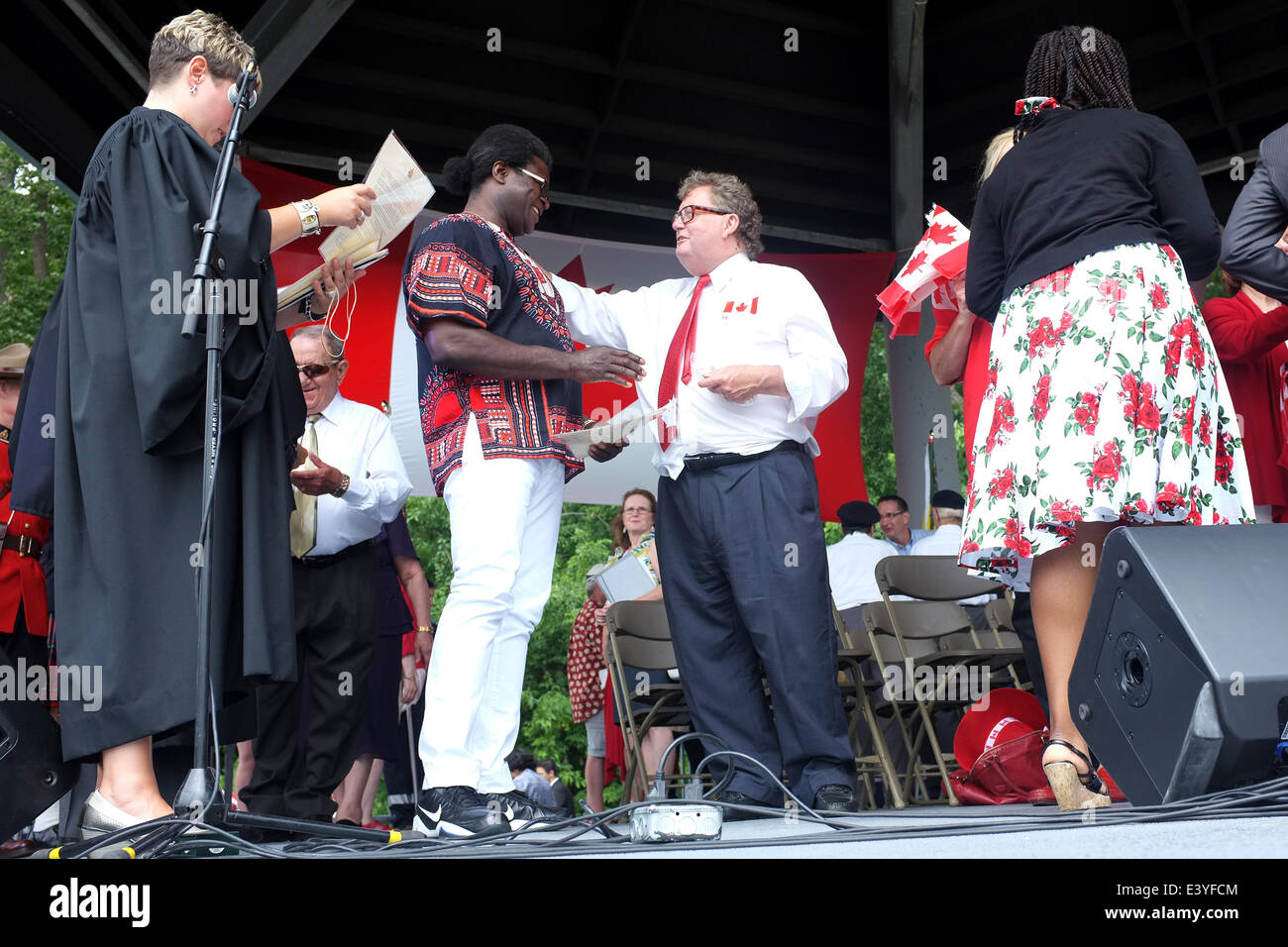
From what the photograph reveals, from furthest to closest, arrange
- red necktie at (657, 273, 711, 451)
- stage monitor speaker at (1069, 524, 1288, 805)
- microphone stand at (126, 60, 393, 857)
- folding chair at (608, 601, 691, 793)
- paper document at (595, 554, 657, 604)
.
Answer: folding chair at (608, 601, 691, 793) → paper document at (595, 554, 657, 604) → red necktie at (657, 273, 711, 451) → microphone stand at (126, 60, 393, 857) → stage monitor speaker at (1069, 524, 1288, 805)

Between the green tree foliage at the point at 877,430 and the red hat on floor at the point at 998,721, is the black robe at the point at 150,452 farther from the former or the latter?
the green tree foliage at the point at 877,430

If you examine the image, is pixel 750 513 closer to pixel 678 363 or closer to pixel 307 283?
pixel 678 363

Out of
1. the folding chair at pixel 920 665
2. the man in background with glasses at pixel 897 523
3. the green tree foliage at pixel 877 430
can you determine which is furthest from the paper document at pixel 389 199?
the green tree foliage at pixel 877 430

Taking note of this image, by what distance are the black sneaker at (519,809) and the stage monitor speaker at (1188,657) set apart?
128 centimetres

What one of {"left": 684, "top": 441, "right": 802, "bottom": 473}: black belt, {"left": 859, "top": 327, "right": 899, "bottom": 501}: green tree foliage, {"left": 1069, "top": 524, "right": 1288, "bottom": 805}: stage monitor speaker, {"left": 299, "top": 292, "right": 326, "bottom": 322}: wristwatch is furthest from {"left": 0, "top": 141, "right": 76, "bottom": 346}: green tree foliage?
{"left": 1069, "top": 524, "right": 1288, "bottom": 805}: stage monitor speaker

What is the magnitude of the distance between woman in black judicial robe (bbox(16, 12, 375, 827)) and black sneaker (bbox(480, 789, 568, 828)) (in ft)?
2.08

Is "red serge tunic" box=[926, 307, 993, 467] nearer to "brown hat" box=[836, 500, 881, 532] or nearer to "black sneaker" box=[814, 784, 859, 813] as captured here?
"black sneaker" box=[814, 784, 859, 813]

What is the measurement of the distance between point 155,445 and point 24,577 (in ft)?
5.17

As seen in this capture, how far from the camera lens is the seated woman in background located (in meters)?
5.95

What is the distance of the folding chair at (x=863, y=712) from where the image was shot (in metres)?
4.67

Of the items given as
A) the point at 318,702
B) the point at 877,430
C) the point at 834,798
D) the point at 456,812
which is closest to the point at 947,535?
the point at 834,798

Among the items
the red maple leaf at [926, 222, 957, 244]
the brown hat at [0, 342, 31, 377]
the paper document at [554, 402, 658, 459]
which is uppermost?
the red maple leaf at [926, 222, 957, 244]

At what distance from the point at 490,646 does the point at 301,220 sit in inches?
42.9
